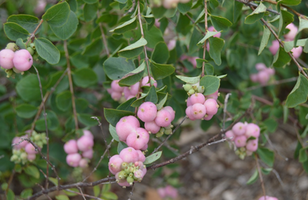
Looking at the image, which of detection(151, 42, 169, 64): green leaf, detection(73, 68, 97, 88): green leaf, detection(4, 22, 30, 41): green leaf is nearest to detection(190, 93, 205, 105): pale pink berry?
detection(151, 42, 169, 64): green leaf

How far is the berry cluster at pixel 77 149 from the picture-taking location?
58.4 inches

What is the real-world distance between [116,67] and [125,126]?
329 millimetres

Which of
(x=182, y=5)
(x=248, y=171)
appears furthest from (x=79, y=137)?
(x=248, y=171)

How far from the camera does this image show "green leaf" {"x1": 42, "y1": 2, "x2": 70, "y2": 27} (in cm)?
115

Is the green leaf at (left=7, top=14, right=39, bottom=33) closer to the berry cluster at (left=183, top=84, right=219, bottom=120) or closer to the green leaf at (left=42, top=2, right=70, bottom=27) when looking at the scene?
the green leaf at (left=42, top=2, right=70, bottom=27)

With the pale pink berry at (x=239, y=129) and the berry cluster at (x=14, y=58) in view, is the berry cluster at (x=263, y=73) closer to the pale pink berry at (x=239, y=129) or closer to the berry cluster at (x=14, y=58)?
the pale pink berry at (x=239, y=129)

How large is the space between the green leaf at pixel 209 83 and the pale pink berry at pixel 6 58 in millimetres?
684

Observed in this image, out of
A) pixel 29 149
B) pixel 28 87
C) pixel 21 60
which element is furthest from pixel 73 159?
pixel 21 60

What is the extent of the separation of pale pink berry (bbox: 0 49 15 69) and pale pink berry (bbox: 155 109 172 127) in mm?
560

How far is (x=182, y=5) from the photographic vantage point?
1168mm

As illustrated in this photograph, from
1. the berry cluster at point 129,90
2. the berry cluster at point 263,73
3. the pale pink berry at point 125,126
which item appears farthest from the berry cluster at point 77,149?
the berry cluster at point 263,73

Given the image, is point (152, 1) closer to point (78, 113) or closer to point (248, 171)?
point (78, 113)

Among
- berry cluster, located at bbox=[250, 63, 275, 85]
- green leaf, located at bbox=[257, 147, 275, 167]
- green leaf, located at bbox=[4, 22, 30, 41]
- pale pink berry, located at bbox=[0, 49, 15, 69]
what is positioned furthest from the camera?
berry cluster, located at bbox=[250, 63, 275, 85]

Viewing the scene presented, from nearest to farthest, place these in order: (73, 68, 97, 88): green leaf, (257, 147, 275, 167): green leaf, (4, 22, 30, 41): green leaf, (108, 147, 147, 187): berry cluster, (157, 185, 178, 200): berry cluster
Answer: (108, 147, 147, 187): berry cluster < (4, 22, 30, 41): green leaf < (257, 147, 275, 167): green leaf < (73, 68, 97, 88): green leaf < (157, 185, 178, 200): berry cluster
